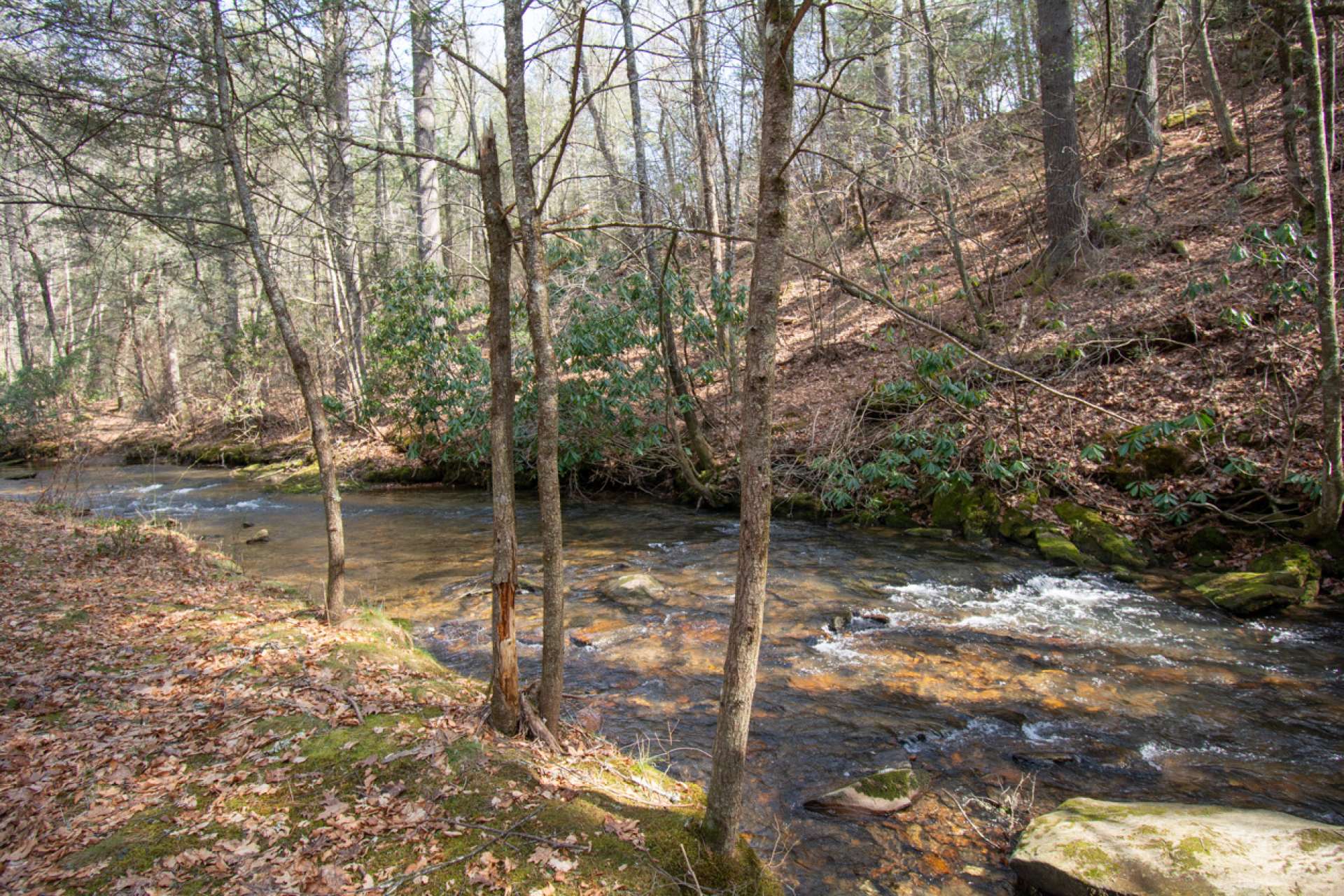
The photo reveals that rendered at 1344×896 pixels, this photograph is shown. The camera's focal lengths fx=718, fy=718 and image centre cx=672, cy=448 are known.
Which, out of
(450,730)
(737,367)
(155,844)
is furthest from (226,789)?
(737,367)

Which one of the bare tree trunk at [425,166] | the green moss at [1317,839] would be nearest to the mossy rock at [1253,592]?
the green moss at [1317,839]

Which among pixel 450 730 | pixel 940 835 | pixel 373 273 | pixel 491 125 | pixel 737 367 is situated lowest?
pixel 940 835

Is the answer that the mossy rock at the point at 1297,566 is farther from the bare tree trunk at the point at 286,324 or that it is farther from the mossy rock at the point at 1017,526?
the bare tree trunk at the point at 286,324

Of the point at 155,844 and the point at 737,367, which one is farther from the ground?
the point at 737,367

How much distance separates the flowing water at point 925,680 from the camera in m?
4.10

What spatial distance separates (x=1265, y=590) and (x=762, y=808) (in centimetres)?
579

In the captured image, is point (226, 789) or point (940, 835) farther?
point (940, 835)

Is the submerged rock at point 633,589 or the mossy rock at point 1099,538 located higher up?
the mossy rock at point 1099,538

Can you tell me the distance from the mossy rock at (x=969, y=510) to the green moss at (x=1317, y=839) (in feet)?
20.2

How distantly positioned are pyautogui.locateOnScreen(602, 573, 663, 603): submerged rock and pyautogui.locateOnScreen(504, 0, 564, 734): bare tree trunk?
13.1 feet

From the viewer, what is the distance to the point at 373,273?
1362 centimetres

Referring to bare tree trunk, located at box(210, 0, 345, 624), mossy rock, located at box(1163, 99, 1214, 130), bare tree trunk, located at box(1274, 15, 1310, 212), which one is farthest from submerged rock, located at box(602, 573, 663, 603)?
mossy rock, located at box(1163, 99, 1214, 130)

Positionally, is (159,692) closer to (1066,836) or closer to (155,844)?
(155,844)

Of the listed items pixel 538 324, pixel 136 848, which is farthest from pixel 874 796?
pixel 136 848
